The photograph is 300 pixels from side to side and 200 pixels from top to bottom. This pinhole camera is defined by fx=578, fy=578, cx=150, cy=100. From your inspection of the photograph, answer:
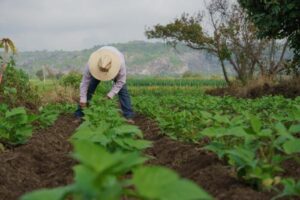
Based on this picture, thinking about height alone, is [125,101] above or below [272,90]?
above

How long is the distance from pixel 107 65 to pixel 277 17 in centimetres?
717

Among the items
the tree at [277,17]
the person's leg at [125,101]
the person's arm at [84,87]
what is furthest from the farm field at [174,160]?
the tree at [277,17]

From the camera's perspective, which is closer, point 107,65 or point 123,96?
A: point 107,65

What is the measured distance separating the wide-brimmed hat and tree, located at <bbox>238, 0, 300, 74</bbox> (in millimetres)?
6403

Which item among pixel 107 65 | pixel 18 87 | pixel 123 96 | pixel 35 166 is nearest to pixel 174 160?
pixel 35 166

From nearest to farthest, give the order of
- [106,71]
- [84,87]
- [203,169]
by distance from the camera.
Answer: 1. [203,169]
2. [106,71]
3. [84,87]

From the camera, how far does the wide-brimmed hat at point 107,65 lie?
9006 millimetres

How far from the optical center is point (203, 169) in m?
4.05

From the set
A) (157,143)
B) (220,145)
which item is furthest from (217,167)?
(157,143)

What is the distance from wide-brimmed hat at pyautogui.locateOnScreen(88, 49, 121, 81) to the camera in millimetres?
9006

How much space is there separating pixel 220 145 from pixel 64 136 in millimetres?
4039

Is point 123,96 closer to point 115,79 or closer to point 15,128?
point 115,79

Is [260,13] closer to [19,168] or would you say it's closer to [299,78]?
[299,78]

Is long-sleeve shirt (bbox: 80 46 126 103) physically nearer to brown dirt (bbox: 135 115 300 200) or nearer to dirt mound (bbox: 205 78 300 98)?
brown dirt (bbox: 135 115 300 200)
